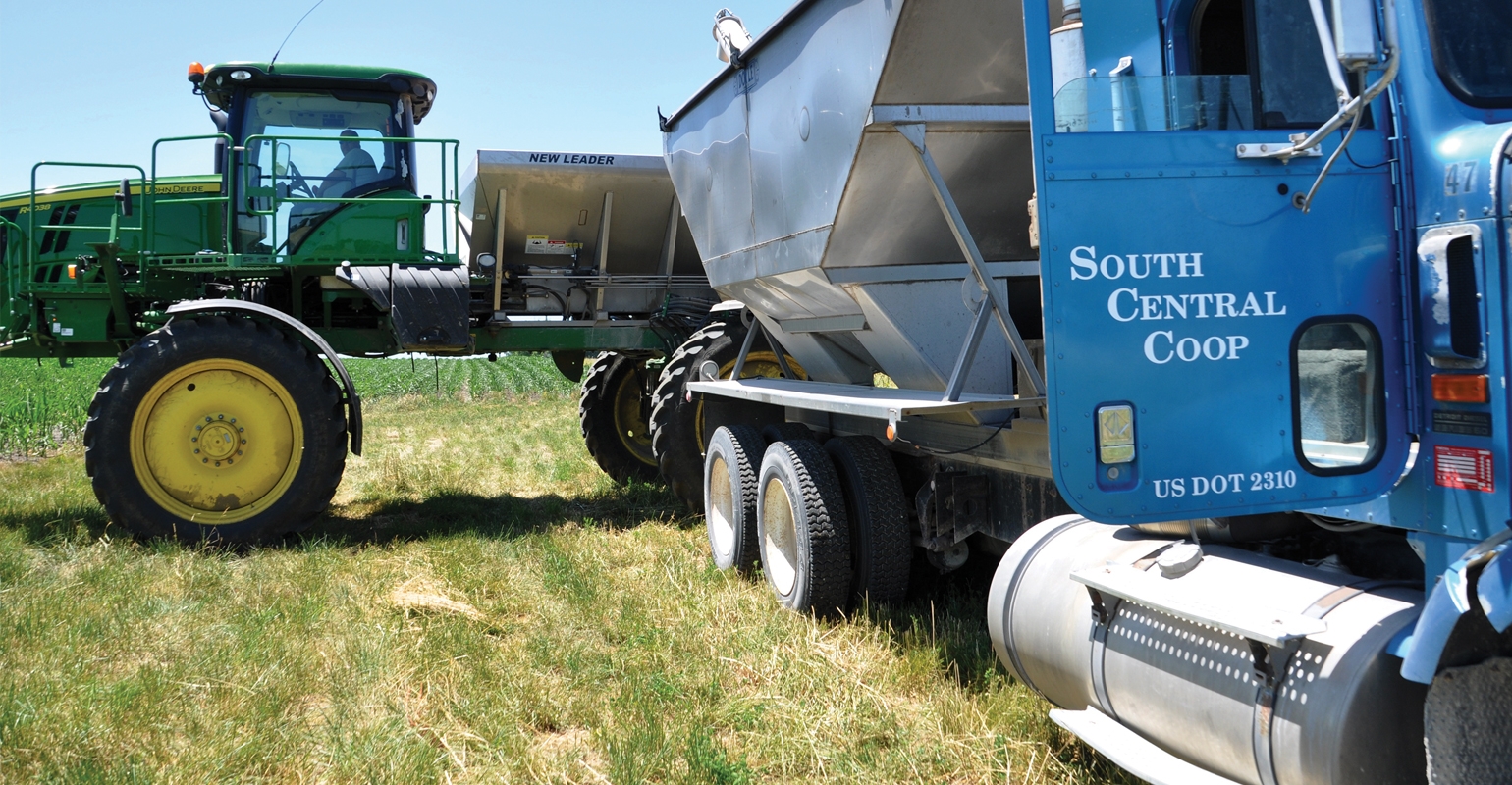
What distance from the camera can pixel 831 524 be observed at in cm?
473

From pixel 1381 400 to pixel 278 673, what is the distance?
12.6 feet

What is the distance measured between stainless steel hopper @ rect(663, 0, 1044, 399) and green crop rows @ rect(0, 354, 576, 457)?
6.76 m

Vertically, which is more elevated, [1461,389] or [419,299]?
[419,299]

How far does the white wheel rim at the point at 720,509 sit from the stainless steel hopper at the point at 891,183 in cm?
105

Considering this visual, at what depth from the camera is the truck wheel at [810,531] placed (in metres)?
4.71

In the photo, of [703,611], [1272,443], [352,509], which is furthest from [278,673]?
[352,509]

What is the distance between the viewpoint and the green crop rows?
12.6 metres

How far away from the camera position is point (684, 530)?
287 inches

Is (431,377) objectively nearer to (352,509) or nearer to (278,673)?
(352,509)

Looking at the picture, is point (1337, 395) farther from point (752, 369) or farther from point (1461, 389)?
point (752, 369)

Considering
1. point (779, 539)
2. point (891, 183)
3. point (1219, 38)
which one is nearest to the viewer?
point (1219, 38)

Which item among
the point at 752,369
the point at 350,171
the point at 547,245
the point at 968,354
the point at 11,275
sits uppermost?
the point at 350,171

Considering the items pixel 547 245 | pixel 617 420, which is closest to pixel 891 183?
pixel 547 245

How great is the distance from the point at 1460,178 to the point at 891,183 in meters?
2.03
